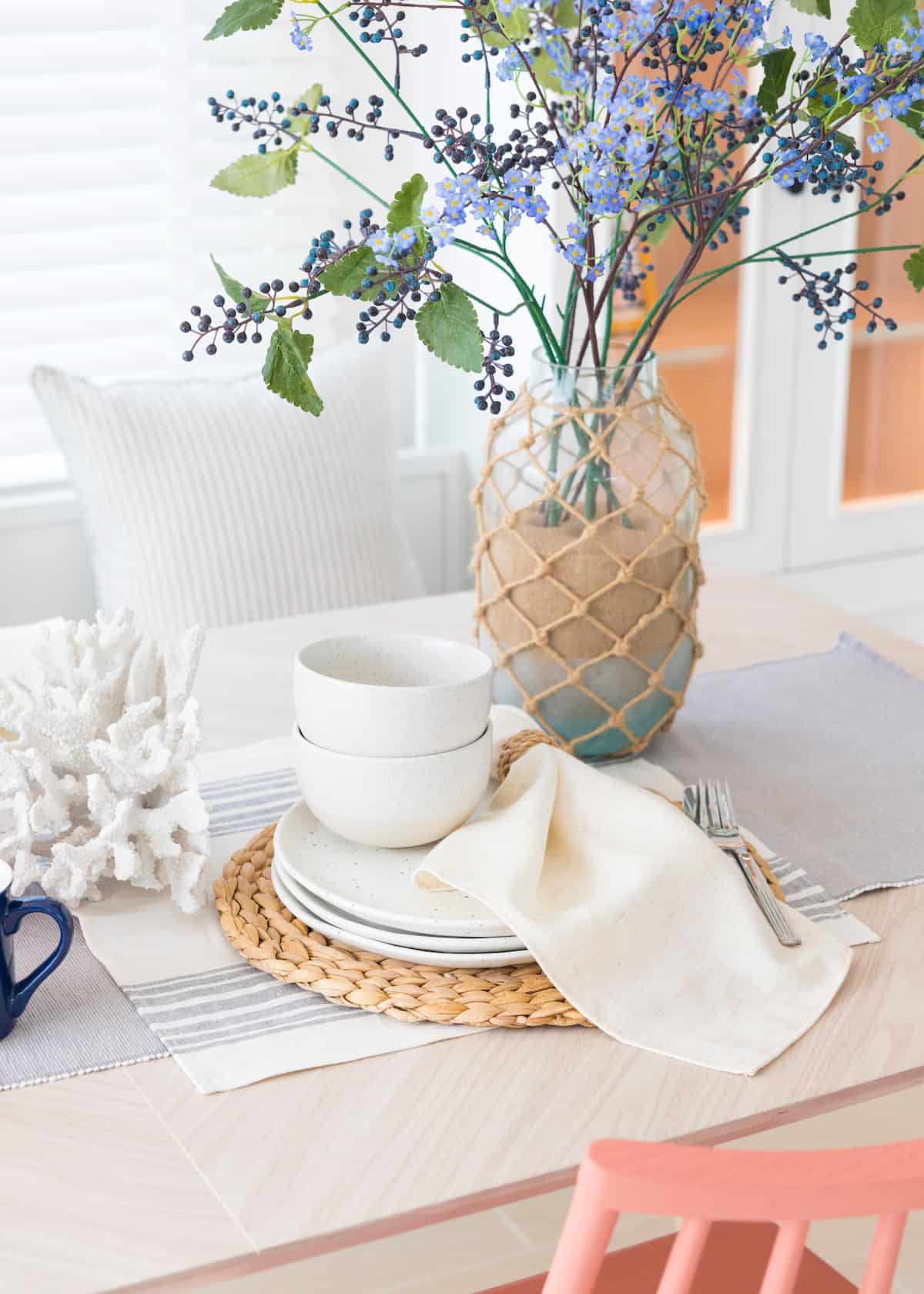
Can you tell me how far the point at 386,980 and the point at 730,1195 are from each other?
349 mm

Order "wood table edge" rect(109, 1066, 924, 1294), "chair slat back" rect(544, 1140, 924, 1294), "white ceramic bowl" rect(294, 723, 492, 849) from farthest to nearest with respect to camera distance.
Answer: "white ceramic bowl" rect(294, 723, 492, 849) < "wood table edge" rect(109, 1066, 924, 1294) < "chair slat back" rect(544, 1140, 924, 1294)

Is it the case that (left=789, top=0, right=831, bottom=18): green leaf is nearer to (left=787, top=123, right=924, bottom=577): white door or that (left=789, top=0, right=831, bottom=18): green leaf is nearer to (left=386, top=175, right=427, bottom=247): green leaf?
(left=386, top=175, right=427, bottom=247): green leaf

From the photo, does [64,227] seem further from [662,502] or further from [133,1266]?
[133,1266]

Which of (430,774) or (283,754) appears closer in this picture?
(430,774)

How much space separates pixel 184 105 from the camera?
7.25 feet

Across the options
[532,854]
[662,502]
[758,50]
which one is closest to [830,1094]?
[532,854]

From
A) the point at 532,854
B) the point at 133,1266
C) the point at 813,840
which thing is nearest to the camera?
the point at 133,1266

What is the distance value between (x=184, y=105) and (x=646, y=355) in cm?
139

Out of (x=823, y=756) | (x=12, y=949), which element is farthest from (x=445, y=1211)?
(x=823, y=756)

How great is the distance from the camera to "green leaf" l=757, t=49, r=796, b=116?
3.34ft

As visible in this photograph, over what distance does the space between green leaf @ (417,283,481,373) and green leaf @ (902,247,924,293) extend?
0.31m

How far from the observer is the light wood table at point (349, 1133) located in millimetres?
647

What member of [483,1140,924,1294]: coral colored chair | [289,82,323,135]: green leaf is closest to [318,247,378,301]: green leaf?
[289,82,323,135]: green leaf

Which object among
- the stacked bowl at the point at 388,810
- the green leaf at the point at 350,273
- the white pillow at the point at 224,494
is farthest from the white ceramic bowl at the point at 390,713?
the white pillow at the point at 224,494
